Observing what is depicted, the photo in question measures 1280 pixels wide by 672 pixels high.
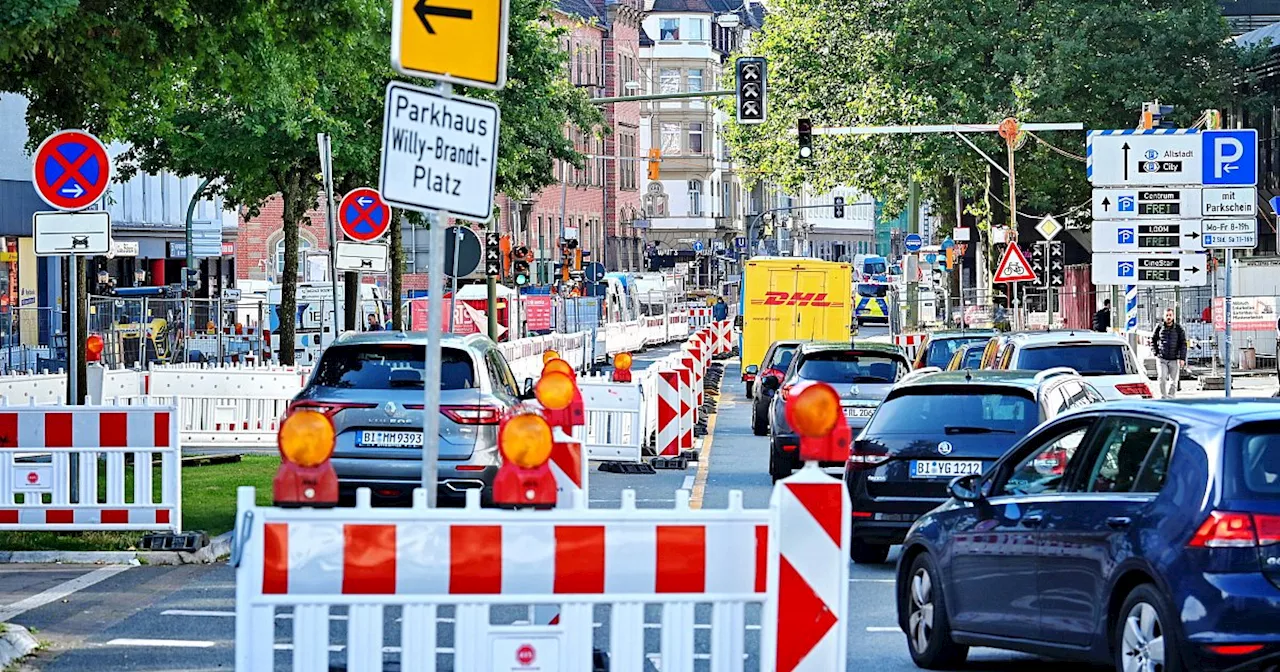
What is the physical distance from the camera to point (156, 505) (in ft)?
55.7

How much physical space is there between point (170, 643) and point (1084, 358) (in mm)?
14678

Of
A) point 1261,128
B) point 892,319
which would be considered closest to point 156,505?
point 1261,128

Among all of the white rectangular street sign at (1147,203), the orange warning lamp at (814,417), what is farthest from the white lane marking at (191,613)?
the white rectangular street sign at (1147,203)

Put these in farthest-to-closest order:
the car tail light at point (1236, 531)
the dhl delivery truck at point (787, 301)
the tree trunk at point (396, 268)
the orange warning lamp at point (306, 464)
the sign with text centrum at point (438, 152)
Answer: the dhl delivery truck at point (787, 301)
the tree trunk at point (396, 268)
the car tail light at point (1236, 531)
the sign with text centrum at point (438, 152)
the orange warning lamp at point (306, 464)

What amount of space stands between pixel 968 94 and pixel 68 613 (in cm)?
5167

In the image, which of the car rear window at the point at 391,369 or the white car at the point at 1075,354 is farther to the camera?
the white car at the point at 1075,354

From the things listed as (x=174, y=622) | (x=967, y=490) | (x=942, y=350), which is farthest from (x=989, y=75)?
(x=967, y=490)

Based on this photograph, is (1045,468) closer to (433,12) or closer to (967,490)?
(967,490)

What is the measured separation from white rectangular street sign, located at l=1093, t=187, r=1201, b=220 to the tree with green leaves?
2615cm

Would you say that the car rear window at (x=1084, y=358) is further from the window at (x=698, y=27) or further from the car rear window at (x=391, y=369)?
the window at (x=698, y=27)

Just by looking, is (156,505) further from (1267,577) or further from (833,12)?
(833,12)

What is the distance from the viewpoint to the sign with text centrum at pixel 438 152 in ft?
28.8

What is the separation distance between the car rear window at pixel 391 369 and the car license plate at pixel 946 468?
374 centimetres

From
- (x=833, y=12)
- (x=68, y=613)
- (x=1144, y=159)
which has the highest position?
(x=833, y=12)
